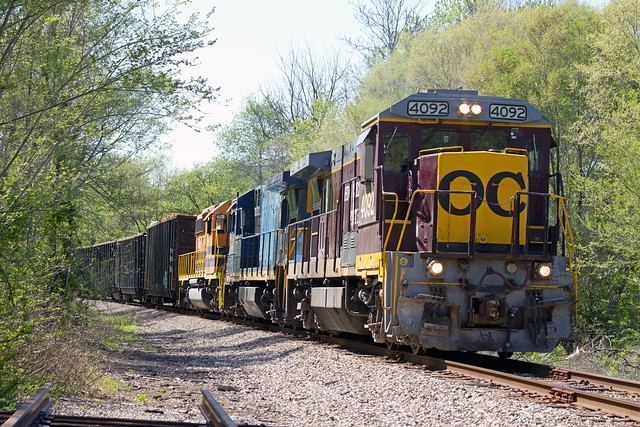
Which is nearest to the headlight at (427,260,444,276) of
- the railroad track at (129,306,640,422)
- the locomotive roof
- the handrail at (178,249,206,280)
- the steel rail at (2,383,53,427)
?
the railroad track at (129,306,640,422)

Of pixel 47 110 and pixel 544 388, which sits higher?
pixel 47 110

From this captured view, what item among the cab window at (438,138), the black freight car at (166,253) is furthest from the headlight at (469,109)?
the black freight car at (166,253)

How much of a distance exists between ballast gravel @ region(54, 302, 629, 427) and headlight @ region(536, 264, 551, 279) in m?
1.86

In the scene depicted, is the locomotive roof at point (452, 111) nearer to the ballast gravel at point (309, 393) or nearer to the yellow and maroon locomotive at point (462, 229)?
the yellow and maroon locomotive at point (462, 229)

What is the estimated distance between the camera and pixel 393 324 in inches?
352

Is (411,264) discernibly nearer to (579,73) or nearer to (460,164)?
(460,164)

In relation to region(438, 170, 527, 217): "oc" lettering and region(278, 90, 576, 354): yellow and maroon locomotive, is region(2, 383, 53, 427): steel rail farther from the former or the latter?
region(438, 170, 527, 217): "oc" lettering

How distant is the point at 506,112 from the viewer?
9.83m

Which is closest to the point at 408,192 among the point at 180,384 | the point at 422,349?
the point at 422,349

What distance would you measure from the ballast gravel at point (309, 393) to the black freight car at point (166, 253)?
14530mm

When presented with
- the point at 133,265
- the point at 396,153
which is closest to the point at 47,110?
the point at 396,153

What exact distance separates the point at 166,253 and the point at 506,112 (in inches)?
827

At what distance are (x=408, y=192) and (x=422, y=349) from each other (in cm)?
234

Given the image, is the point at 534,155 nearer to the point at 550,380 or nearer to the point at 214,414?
the point at 550,380
